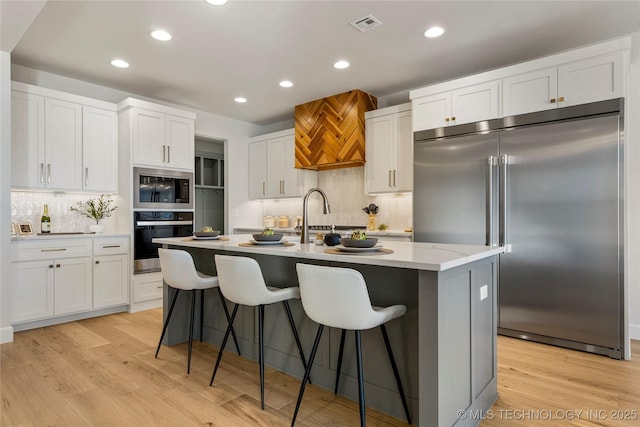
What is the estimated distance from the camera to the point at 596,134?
2.96m

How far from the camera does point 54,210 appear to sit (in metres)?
4.24

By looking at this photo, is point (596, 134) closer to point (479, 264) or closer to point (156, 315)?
point (479, 264)

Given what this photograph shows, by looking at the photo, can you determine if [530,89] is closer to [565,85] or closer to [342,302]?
[565,85]

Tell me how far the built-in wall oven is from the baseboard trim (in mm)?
1282

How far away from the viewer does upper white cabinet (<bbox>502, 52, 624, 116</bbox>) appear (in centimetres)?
291

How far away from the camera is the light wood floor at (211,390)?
2.01 meters

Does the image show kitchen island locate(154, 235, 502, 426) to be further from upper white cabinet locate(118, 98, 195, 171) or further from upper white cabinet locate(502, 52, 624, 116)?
upper white cabinet locate(118, 98, 195, 171)

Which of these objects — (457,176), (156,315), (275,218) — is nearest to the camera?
(457,176)

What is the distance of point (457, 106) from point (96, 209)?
4.30 metres

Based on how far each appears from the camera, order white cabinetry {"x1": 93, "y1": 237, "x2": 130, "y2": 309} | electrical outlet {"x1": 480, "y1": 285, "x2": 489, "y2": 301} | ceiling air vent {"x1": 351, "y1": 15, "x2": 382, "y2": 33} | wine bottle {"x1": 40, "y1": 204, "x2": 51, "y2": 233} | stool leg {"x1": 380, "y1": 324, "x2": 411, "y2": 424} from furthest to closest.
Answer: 1. white cabinetry {"x1": 93, "y1": 237, "x2": 130, "y2": 309}
2. wine bottle {"x1": 40, "y1": 204, "x2": 51, "y2": 233}
3. ceiling air vent {"x1": 351, "y1": 15, "x2": 382, "y2": 33}
4. electrical outlet {"x1": 480, "y1": 285, "x2": 489, "y2": 301}
5. stool leg {"x1": 380, "y1": 324, "x2": 411, "y2": 424}

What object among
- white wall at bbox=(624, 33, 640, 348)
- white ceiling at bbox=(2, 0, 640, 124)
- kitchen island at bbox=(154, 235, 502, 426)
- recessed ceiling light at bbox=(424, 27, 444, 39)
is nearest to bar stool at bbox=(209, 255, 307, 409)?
kitchen island at bbox=(154, 235, 502, 426)

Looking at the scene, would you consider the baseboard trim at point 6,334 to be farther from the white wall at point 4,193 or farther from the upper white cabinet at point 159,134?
the upper white cabinet at point 159,134

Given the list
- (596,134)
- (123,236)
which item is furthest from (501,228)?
(123,236)

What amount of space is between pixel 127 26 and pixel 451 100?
3.06m
